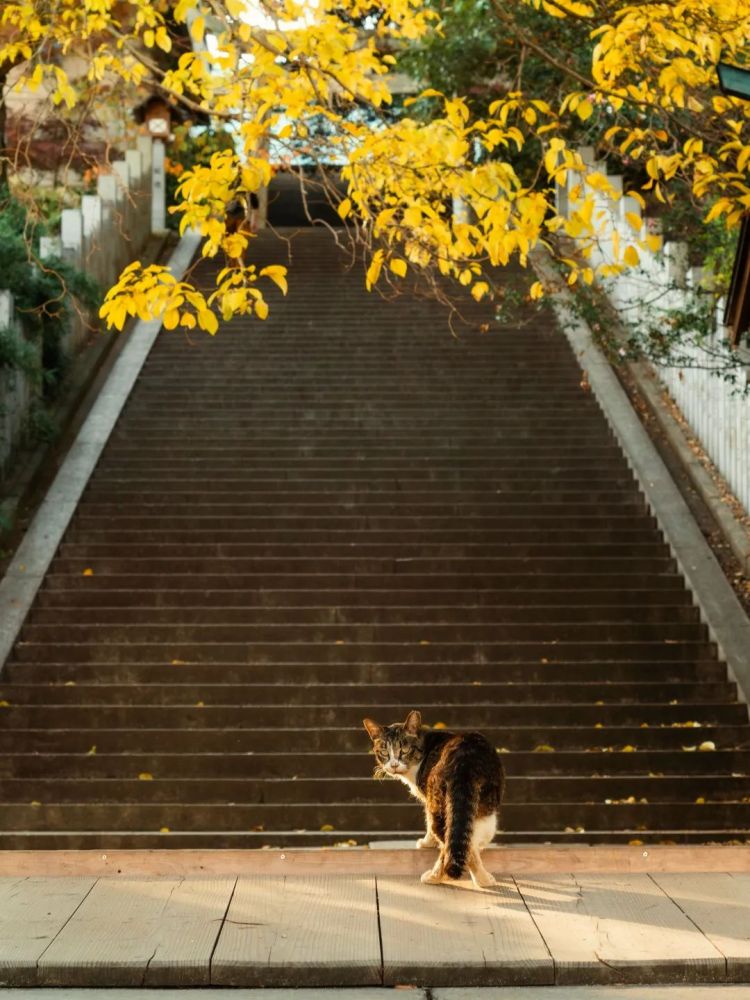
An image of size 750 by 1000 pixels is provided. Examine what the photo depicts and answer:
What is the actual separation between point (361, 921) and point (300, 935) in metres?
0.23

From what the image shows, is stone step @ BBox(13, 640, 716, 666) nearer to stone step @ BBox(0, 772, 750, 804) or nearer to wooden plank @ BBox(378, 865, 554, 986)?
stone step @ BBox(0, 772, 750, 804)

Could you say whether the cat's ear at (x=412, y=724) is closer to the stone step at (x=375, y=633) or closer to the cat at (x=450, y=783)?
the cat at (x=450, y=783)

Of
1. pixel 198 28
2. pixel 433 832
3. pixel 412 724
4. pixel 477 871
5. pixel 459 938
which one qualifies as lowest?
pixel 433 832

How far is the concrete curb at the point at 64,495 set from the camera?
10225mm

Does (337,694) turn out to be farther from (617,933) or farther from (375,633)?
(617,933)

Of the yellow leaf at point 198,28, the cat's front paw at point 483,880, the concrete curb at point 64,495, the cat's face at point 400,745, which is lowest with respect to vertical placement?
the concrete curb at point 64,495

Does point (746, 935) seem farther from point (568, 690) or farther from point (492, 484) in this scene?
point (492, 484)

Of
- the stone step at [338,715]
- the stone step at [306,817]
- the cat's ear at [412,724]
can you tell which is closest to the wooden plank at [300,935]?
the cat's ear at [412,724]

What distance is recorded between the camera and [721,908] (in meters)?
4.48

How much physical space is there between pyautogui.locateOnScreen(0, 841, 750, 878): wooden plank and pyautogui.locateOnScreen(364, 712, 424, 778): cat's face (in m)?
0.36

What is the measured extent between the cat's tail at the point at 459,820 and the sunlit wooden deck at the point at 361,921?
0.11m

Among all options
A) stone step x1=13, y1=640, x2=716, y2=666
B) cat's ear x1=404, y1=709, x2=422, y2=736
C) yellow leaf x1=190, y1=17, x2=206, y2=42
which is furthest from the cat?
yellow leaf x1=190, y1=17, x2=206, y2=42

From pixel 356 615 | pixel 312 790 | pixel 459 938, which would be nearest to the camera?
pixel 459 938

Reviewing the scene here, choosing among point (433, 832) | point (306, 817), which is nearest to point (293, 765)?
point (306, 817)
